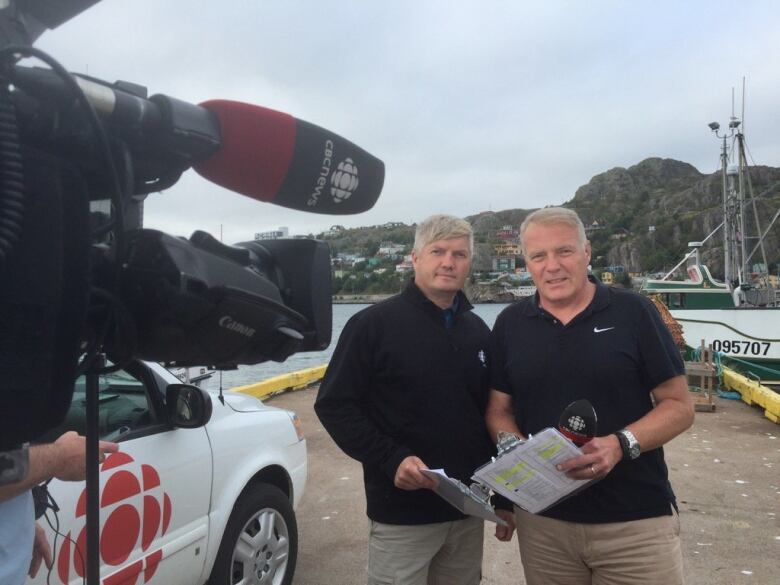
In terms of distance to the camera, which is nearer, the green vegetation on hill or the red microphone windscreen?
the red microphone windscreen

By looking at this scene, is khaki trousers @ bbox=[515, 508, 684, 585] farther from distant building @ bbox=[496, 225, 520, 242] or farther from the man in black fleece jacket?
distant building @ bbox=[496, 225, 520, 242]

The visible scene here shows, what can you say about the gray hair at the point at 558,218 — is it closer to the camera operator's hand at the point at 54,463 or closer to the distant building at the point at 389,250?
the camera operator's hand at the point at 54,463

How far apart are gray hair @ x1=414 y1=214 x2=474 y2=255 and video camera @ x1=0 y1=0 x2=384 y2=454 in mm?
1146

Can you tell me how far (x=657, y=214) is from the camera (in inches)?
2955

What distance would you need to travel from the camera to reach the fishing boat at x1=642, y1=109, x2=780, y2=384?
48.4ft

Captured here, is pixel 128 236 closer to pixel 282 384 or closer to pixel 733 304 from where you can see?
pixel 282 384

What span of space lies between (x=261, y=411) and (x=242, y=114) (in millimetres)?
2773

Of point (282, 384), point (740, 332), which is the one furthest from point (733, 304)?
point (282, 384)

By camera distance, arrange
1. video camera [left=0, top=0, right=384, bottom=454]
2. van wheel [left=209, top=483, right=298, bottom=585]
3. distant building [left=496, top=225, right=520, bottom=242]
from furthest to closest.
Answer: van wheel [left=209, top=483, right=298, bottom=585] → distant building [left=496, top=225, right=520, bottom=242] → video camera [left=0, top=0, right=384, bottom=454]

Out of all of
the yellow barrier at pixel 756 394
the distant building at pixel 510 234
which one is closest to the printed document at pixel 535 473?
the distant building at pixel 510 234

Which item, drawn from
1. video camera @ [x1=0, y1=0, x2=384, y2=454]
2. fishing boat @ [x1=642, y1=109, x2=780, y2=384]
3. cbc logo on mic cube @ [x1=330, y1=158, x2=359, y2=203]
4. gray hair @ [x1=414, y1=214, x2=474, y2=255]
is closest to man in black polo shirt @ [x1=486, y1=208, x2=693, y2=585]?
gray hair @ [x1=414, y1=214, x2=474, y2=255]

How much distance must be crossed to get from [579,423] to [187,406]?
1752 mm

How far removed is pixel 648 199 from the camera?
90.1 meters

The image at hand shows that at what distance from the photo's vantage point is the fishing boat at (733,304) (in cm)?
1475
